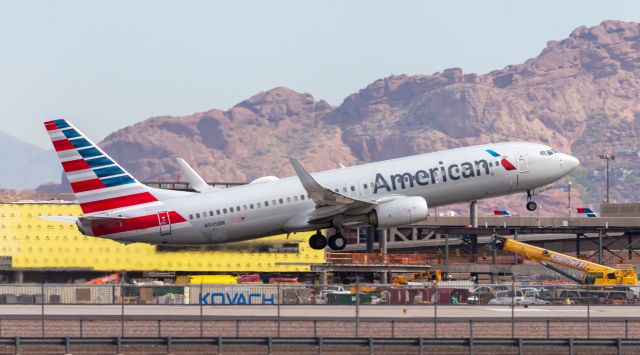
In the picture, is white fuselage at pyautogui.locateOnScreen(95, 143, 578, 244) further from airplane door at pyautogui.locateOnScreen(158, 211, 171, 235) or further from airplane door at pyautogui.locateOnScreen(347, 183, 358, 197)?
airplane door at pyautogui.locateOnScreen(158, 211, 171, 235)

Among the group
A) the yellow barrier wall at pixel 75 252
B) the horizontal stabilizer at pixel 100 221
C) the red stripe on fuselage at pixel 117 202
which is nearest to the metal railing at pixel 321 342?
the horizontal stabilizer at pixel 100 221

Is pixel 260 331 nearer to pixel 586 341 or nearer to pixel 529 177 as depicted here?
pixel 586 341

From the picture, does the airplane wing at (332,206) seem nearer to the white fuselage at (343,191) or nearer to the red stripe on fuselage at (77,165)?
the white fuselage at (343,191)

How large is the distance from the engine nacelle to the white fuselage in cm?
71

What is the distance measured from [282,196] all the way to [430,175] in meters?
9.22

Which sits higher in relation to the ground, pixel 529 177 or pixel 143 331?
pixel 529 177

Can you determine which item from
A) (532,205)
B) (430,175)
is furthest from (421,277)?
(430,175)

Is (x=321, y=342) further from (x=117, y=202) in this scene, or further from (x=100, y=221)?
(x=117, y=202)

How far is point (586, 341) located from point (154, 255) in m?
36.3

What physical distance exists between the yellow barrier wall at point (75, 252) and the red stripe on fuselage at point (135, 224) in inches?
156

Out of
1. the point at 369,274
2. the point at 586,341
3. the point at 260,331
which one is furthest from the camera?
the point at 369,274

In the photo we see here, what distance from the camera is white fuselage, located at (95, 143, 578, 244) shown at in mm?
80250

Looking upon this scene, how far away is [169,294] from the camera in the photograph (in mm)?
78312

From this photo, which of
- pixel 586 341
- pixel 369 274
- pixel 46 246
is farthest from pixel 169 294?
pixel 369 274
